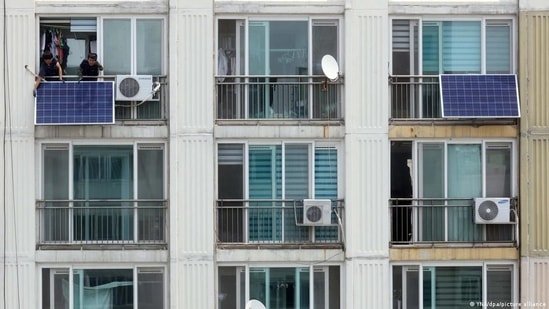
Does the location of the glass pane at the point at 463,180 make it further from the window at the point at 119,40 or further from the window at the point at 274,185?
the window at the point at 119,40

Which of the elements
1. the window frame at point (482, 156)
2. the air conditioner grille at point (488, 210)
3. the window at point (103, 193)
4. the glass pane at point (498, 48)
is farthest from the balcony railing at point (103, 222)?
the glass pane at point (498, 48)

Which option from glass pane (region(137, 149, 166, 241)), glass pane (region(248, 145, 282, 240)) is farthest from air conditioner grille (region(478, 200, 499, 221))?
glass pane (region(137, 149, 166, 241))

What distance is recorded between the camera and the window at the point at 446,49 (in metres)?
24.0

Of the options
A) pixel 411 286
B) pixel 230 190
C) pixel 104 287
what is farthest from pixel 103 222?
pixel 411 286

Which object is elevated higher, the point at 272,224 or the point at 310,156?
the point at 310,156

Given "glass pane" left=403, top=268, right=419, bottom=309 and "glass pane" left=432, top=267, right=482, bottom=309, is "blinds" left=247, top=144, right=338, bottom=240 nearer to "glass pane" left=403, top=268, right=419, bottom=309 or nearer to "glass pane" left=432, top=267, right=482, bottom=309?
"glass pane" left=403, top=268, right=419, bottom=309

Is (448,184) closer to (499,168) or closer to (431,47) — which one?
(499,168)

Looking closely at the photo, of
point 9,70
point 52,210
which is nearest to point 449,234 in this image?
point 52,210

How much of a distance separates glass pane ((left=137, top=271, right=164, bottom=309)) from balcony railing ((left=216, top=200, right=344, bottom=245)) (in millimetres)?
1607

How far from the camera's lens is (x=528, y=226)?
23.6 metres

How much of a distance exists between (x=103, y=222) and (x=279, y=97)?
15.0 feet

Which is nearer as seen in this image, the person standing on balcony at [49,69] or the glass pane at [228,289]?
the person standing on balcony at [49,69]

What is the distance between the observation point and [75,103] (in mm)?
23391

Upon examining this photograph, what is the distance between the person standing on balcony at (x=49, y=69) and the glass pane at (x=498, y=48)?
29.9 feet
